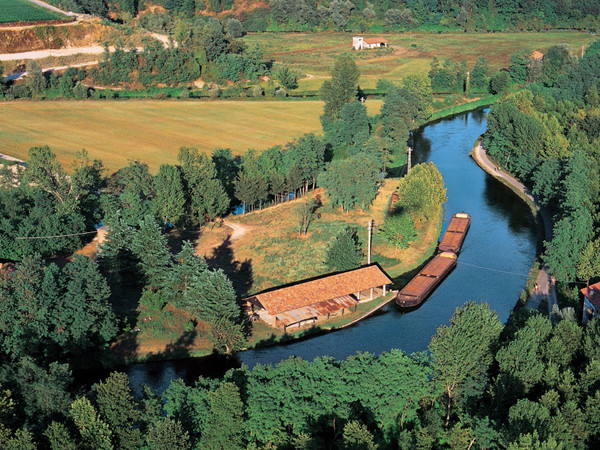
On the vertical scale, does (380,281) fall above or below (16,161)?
below

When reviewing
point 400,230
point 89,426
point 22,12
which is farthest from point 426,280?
point 22,12

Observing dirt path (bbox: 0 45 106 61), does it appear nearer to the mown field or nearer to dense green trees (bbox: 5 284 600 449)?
the mown field

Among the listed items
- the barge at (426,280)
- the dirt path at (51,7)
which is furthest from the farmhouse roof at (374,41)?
the barge at (426,280)

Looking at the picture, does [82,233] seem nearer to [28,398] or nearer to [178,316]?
[178,316]

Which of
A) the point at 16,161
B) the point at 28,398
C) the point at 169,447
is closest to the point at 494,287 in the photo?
the point at 169,447

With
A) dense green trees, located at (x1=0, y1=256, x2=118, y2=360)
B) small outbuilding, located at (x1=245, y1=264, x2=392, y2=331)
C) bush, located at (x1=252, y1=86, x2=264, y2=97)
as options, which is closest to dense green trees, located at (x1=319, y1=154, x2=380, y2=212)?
small outbuilding, located at (x1=245, y1=264, x2=392, y2=331)

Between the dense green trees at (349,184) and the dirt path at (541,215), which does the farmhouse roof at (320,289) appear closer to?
the dirt path at (541,215)
